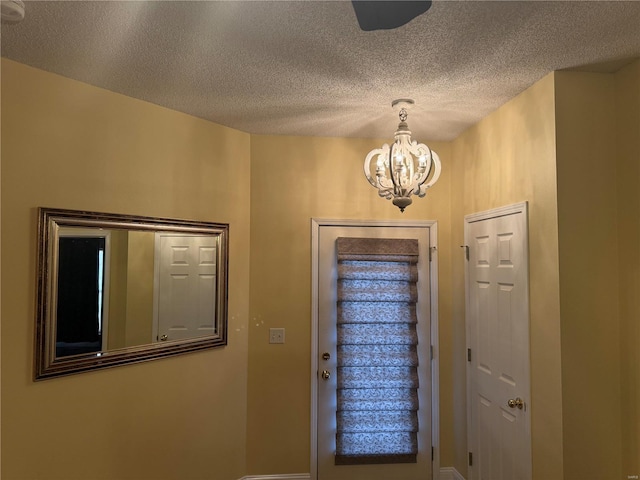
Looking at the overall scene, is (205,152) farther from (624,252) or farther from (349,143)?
(624,252)

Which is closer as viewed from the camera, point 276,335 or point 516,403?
point 516,403

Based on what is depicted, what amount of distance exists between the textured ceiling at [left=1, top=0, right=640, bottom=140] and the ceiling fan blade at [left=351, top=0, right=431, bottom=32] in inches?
1.8

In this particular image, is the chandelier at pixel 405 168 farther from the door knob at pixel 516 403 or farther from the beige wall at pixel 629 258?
the door knob at pixel 516 403

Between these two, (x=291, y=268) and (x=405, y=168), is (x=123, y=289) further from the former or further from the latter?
(x=405, y=168)

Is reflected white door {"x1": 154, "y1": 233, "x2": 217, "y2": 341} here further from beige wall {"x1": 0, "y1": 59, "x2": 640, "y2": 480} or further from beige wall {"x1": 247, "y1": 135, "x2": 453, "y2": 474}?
beige wall {"x1": 247, "y1": 135, "x2": 453, "y2": 474}

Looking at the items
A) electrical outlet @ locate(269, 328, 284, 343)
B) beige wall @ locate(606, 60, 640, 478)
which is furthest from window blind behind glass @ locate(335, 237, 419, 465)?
beige wall @ locate(606, 60, 640, 478)

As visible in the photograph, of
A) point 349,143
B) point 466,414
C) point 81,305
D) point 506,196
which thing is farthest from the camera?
point 349,143

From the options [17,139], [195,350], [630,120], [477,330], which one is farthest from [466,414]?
[17,139]

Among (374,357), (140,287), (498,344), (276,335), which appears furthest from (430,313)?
(140,287)

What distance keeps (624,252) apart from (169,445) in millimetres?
2715

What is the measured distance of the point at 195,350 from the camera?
3.03 m

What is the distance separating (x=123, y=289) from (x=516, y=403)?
2.25m

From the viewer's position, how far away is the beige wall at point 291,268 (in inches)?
133

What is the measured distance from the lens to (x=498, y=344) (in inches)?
112
